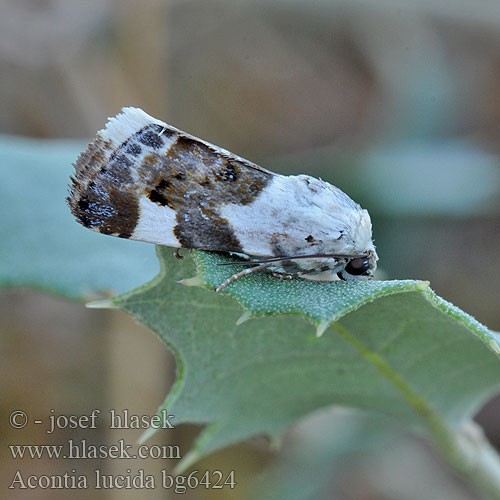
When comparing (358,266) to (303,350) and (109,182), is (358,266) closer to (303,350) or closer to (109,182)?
(303,350)

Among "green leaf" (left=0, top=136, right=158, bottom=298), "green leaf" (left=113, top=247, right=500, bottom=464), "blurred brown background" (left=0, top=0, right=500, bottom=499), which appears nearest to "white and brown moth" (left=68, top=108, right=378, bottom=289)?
"green leaf" (left=113, top=247, right=500, bottom=464)

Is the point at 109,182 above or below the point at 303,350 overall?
above

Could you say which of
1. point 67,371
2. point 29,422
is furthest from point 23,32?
point 29,422

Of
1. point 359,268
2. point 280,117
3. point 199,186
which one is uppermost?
point 199,186

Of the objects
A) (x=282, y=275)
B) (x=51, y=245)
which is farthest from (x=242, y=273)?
(x=51, y=245)

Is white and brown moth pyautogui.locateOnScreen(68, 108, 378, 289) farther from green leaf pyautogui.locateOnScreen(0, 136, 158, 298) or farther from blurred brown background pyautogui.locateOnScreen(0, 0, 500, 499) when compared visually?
blurred brown background pyautogui.locateOnScreen(0, 0, 500, 499)

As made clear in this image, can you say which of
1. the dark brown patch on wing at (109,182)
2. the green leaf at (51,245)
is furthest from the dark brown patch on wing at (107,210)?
the green leaf at (51,245)
